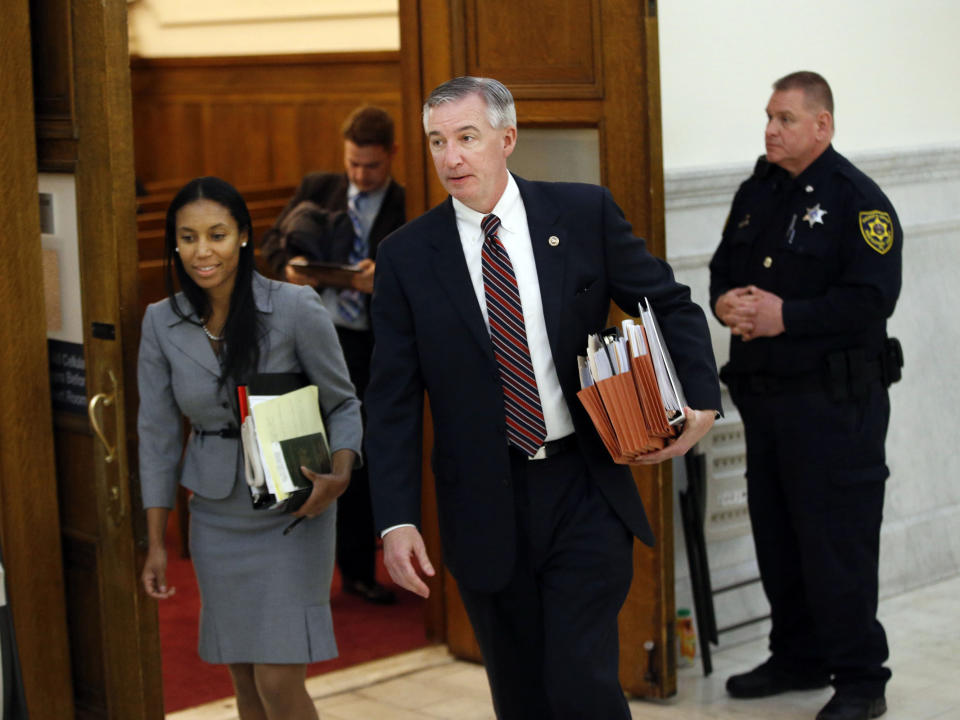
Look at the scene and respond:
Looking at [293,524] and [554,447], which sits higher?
[554,447]

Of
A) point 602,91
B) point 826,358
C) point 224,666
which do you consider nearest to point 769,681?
point 826,358

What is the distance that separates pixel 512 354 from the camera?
2.89 metres

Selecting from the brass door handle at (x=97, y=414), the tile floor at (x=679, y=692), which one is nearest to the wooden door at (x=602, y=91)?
the tile floor at (x=679, y=692)

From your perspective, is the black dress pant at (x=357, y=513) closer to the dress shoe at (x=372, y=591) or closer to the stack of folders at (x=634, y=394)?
the dress shoe at (x=372, y=591)

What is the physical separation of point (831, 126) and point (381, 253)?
1.84 m

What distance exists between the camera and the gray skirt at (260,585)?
3328mm

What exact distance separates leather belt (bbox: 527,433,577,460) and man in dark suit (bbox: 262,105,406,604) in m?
2.28

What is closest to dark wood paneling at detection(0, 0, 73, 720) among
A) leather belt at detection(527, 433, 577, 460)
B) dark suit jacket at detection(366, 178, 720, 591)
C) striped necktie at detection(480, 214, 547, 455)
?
dark suit jacket at detection(366, 178, 720, 591)

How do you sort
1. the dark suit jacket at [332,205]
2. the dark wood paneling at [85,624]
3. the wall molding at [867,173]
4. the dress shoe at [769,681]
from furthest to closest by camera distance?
the dark suit jacket at [332,205]
the wall molding at [867,173]
the dress shoe at [769,681]
the dark wood paneling at [85,624]

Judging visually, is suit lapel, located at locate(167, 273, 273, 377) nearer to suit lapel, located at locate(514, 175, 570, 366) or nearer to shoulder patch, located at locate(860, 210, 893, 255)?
suit lapel, located at locate(514, 175, 570, 366)

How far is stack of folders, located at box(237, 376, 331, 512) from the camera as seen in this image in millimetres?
3232

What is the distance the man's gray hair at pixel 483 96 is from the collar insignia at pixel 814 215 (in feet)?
5.16

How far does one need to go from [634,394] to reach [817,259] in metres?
1.59

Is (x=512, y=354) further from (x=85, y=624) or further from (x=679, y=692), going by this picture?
(x=679, y=692)
